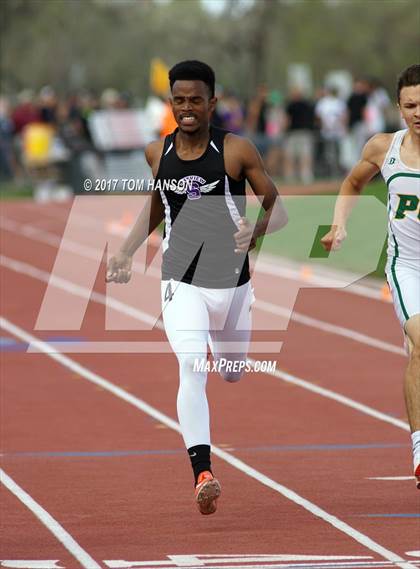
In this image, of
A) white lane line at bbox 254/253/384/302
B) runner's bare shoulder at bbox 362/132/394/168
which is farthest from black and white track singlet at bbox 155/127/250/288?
white lane line at bbox 254/253/384/302

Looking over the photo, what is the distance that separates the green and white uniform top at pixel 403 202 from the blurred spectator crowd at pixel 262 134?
2434 cm

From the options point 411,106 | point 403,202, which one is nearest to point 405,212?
point 403,202

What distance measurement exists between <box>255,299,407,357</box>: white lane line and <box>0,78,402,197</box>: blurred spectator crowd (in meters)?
14.7

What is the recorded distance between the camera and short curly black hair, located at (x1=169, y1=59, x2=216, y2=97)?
26.2 feet

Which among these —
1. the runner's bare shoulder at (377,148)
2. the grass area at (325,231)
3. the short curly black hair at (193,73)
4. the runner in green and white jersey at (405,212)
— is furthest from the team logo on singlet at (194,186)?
the grass area at (325,231)

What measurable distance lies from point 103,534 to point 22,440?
2.98m

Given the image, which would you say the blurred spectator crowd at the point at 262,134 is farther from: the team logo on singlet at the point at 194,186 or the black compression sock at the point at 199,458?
the black compression sock at the point at 199,458

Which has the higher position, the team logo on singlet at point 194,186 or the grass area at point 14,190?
the team logo on singlet at point 194,186

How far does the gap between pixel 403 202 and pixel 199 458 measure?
159 cm

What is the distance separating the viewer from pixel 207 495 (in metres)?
7.74

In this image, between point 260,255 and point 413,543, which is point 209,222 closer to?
point 413,543

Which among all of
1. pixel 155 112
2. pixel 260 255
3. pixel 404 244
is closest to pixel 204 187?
pixel 404 244

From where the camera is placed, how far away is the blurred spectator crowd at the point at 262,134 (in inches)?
1329

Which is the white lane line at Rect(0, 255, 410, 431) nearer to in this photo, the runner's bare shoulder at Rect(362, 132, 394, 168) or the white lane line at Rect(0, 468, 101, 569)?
the white lane line at Rect(0, 468, 101, 569)
